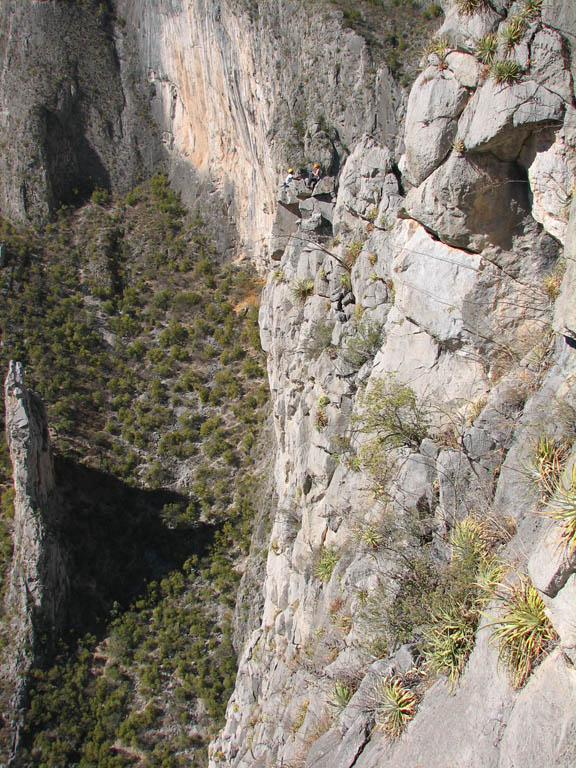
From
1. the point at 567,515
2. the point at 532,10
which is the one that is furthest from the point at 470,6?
the point at 567,515

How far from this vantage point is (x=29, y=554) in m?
22.7

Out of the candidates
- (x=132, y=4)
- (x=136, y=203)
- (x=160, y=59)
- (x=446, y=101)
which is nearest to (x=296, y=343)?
(x=446, y=101)

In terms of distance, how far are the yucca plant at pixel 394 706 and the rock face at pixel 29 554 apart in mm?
19876

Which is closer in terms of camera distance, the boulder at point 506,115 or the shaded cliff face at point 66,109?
the boulder at point 506,115

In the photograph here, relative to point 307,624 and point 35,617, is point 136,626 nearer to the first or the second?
point 35,617

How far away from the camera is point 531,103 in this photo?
22.6 ft

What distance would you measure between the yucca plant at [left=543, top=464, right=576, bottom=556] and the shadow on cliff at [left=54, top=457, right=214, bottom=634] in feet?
71.2

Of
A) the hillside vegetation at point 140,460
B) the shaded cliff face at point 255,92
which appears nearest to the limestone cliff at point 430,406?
the hillside vegetation at point 140,460

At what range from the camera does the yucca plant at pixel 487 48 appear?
7.39 metres

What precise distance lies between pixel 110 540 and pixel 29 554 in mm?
3609

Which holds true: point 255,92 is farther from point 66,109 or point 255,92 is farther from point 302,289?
point 66,109

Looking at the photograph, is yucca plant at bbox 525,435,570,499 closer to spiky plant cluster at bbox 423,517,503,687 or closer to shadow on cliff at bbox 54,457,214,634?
spiky plant cluster at bbox 423,517,503,687

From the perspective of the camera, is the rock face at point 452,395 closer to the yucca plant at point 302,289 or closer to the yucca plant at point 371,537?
the yucca plant at point 371,537

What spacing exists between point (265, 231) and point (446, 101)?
24.3 m
